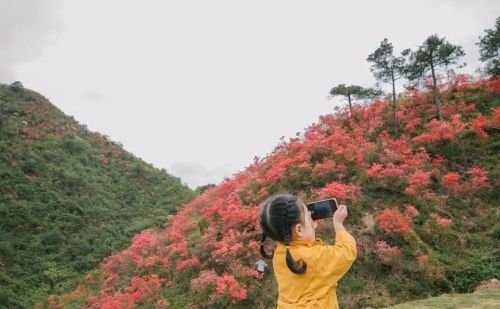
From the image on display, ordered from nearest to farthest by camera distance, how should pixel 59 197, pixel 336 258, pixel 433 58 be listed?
pixel 336 258 → pixel 433 58 → pixel 59 197

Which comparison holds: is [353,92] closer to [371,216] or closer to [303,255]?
[371,216]

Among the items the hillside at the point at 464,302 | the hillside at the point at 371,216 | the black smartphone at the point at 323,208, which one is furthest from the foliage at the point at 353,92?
the black smartphone at the point at 323,208

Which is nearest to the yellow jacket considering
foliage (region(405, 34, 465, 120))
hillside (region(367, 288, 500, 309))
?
hillside (region(367, 288, 500, 309))

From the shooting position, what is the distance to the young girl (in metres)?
2.22

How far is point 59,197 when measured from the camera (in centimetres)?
2648

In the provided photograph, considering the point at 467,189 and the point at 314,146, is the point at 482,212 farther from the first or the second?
the point at 314,146

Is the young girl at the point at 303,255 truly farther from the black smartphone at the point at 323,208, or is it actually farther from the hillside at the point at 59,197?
the hillside at the point at 59,197

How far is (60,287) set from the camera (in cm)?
1900

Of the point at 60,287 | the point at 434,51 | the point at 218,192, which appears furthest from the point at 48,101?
the point at 434,51

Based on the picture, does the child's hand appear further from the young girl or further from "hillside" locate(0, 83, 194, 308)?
"hillside" locate(0, 83, 194, 308)

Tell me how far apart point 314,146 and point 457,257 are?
21.9ft

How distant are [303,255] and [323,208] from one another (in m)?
0.33

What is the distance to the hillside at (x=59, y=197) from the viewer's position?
20141mm

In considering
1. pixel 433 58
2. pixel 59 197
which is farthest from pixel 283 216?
pixel 59 197
